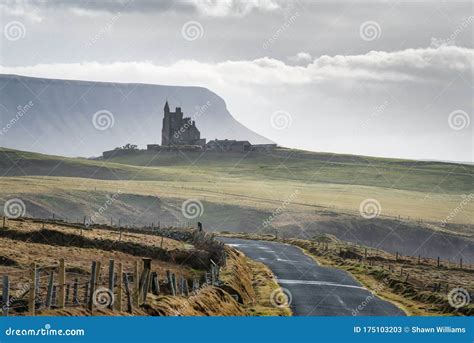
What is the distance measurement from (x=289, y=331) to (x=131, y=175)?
522 feet

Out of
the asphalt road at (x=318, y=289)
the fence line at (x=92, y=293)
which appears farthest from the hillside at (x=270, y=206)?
the fence line at (x=92, y=293)

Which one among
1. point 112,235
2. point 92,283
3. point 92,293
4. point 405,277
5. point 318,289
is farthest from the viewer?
point 112,235

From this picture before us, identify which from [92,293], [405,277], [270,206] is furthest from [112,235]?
[270,206]

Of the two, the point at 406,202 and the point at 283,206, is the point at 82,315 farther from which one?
the point at 406,202

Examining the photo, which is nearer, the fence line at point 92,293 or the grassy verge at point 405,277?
the fence line at point 92,293

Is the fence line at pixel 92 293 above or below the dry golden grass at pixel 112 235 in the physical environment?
below

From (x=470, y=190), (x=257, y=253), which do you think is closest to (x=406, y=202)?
(x=470, y=190)

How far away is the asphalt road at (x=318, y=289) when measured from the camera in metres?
41.2

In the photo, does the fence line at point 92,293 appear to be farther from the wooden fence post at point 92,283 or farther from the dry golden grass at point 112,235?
the dry golden grass at point 112,235

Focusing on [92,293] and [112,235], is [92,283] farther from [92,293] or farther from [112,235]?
[112,235]

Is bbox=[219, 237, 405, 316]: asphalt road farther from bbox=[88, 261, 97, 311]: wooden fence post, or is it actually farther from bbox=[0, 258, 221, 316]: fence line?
bbox=[88, 261, 97, 311]: wooden fence post

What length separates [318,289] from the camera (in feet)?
164

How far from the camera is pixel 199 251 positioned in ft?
223

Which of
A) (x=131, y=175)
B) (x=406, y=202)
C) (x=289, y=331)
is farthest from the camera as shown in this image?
A: (x=131, y=175)
